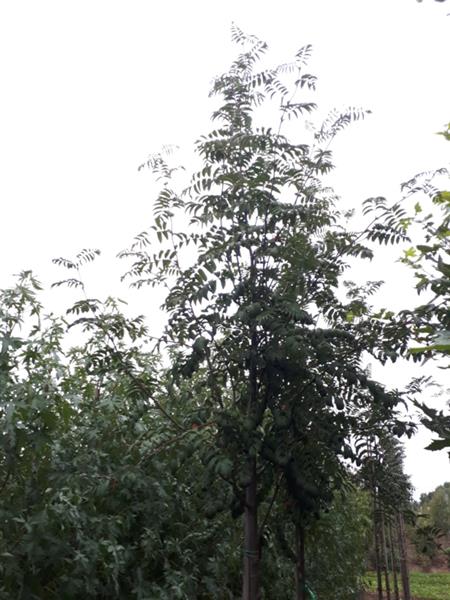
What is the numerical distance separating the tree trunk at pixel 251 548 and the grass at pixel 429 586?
38.2 ft

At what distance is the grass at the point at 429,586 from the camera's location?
593 inches

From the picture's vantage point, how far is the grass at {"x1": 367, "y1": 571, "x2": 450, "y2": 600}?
15.1 m

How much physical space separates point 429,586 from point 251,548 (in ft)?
52.4

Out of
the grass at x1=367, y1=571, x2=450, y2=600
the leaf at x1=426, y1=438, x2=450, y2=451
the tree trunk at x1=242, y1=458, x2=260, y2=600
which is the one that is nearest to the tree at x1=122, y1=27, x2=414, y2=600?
the tree trunk at x1=242, y1=458, x2=260, y2=600

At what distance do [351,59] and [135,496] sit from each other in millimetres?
2748

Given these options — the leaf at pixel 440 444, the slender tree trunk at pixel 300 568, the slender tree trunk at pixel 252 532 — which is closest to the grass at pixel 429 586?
the slender tree trunk at pixel 300 568

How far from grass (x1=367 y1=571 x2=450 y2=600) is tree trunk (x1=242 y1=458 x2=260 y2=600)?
11.6 meters

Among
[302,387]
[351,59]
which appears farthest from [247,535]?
[351,59]

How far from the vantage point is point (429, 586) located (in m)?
16.9

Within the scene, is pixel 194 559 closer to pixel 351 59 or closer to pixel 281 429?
pixel 281 429

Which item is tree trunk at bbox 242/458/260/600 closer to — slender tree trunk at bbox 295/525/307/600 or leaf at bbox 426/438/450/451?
slender tree trunk at bbox 295/525/307/600

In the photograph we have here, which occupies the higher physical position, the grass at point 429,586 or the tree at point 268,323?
the tree at point 268,323

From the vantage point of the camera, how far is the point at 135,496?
361 cm

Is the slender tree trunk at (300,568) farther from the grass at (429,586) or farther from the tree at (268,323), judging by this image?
the grass at (429,586)
